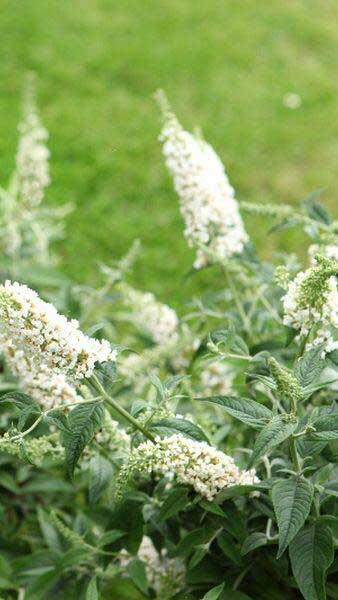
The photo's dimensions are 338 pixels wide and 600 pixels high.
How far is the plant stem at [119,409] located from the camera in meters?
1.70

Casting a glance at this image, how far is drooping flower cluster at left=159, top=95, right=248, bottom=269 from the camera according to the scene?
7.58 ft

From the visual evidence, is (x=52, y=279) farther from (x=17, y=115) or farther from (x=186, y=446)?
(x=17, y=115)

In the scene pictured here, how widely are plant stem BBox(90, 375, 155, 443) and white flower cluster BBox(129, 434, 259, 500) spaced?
0.05 metres

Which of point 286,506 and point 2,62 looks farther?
point 2,62

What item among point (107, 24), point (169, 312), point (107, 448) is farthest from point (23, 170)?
point (107, 24)

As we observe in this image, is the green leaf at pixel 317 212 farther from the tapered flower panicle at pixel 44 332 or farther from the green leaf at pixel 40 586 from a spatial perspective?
the green leaf at pixel 40 586

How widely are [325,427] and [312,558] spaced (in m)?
0.25

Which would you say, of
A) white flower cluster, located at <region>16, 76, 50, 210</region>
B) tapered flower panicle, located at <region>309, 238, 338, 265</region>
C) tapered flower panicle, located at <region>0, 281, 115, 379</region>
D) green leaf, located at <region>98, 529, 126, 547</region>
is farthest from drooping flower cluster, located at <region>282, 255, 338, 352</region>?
white flower cluster, located at <region>16, 76, 50, 210</region>

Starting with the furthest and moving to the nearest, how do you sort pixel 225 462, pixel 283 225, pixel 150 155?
pixel 150 155
pixel 283 225
pixel 225 462

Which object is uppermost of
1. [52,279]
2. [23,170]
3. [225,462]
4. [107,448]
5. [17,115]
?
[225,462]

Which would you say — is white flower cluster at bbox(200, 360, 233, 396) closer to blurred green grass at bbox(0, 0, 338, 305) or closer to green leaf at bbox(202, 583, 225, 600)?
green leaf at bbox(202, 583, 225, 600)

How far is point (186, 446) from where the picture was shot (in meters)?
1.66

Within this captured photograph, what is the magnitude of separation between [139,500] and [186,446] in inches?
16.5

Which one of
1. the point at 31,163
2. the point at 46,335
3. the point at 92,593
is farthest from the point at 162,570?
the point at 31,163
